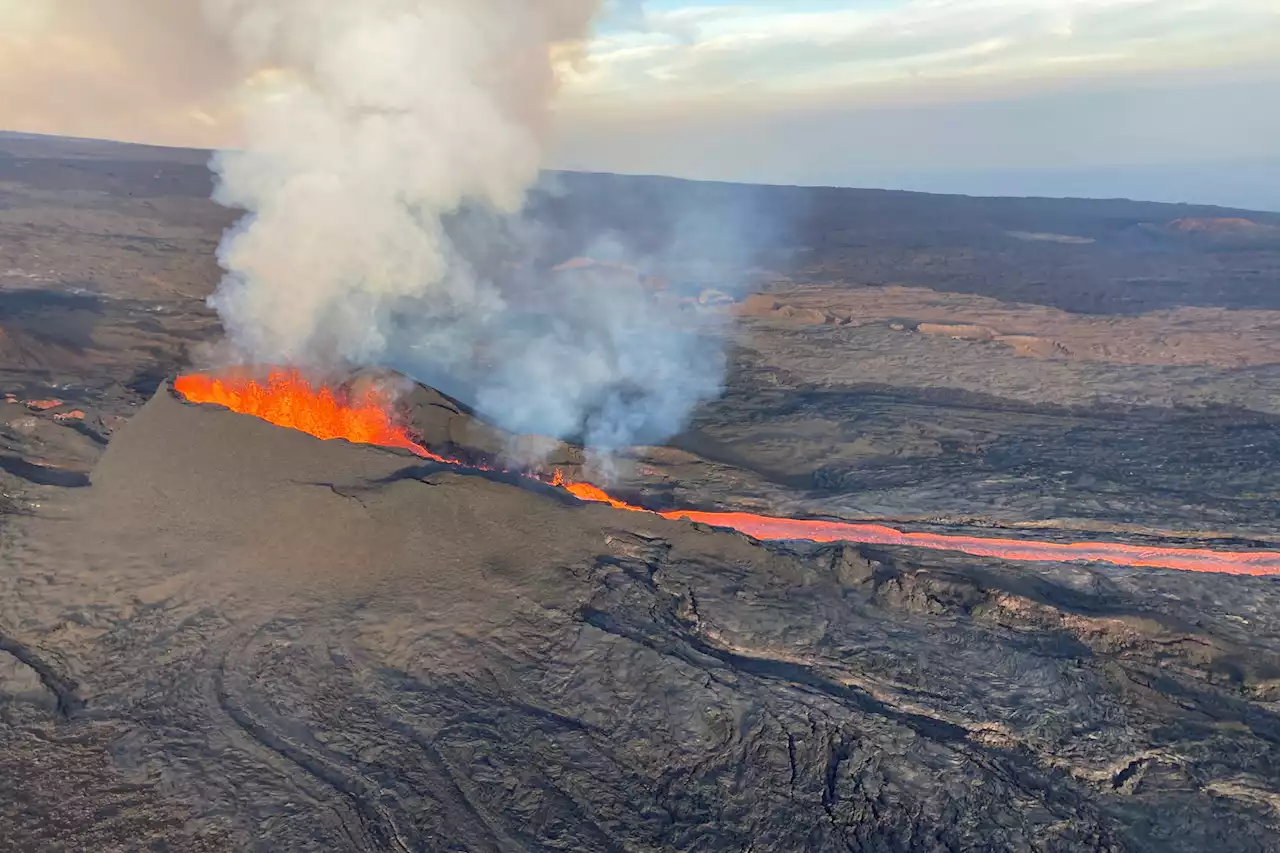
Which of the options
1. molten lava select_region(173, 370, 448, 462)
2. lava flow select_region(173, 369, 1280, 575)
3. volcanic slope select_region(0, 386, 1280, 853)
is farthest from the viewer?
molten lava select_region(173, 370, 448, 462)

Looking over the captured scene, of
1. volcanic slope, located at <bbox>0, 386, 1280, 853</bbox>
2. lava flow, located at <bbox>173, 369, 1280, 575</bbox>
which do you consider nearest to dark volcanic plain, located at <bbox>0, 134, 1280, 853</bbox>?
volcanic slope, located at <bbox>0, 386, 1280, 853</bbox>

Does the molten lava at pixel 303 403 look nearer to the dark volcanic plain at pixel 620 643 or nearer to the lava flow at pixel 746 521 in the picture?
the lava flow at pixel 746 521

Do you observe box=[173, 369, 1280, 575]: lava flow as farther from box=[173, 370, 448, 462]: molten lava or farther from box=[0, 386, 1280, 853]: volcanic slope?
box=[0, 386, 1280, 853]: volcanic slope

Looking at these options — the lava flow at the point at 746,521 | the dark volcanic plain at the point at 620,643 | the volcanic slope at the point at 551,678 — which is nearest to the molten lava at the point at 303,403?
the lava flow at the point at 746,521

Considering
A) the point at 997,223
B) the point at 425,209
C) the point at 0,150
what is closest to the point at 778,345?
the point at 425,209

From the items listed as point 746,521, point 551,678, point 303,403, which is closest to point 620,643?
point 551,678

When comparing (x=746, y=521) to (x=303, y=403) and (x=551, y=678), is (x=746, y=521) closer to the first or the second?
(x=551, y=678)

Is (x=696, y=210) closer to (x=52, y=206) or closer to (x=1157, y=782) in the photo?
(x=52, y=206)
